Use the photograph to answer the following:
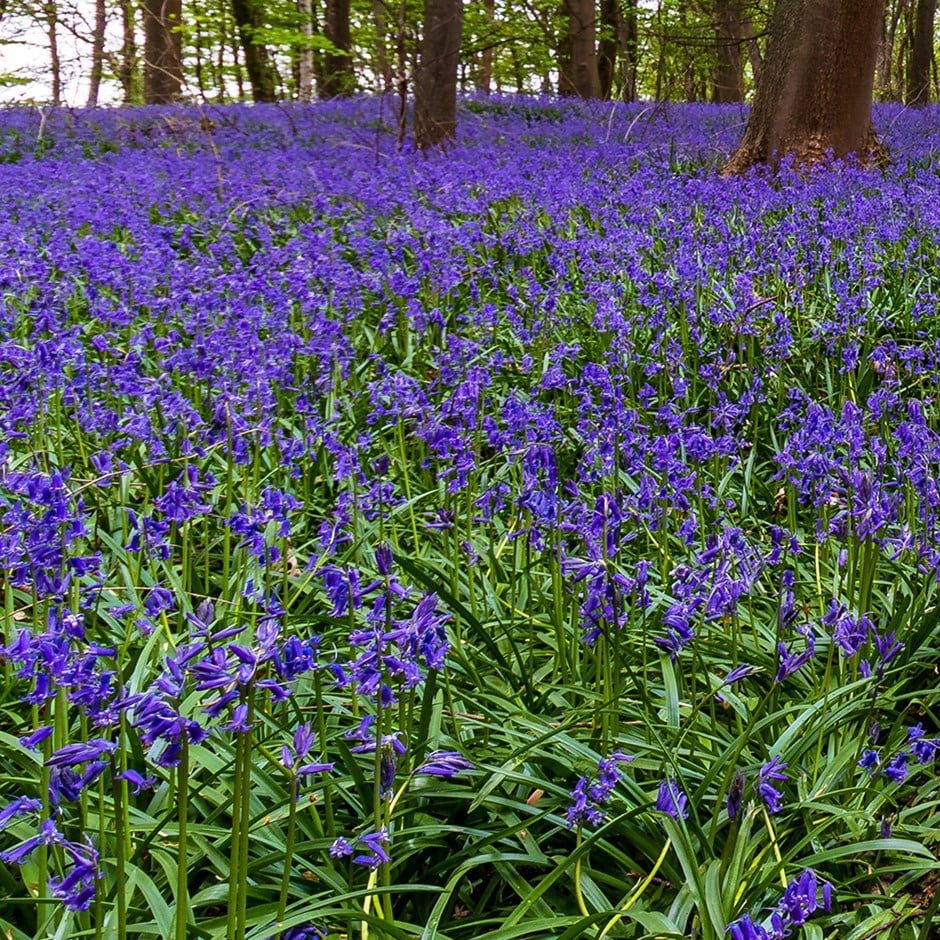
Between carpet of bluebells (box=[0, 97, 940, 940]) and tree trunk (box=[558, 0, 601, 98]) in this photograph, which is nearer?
carpet of bluebells (box=[0, 97, 940, 940])

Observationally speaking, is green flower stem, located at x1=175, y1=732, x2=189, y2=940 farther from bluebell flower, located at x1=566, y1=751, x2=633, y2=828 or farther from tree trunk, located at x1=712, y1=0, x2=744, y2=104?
tree trunk, located at x1=712, y1=0, x2=744, y2=104

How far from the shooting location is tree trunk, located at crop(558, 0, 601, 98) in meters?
16.5

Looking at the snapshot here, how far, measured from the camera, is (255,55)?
905 inches

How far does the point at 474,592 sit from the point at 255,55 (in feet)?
75.3

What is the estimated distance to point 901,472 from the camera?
304cm

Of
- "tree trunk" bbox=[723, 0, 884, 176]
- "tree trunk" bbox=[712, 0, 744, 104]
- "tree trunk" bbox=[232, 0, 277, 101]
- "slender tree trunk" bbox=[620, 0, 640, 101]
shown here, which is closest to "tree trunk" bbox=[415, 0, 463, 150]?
"tree trunk" bbox=[723, 0, 884, 176]

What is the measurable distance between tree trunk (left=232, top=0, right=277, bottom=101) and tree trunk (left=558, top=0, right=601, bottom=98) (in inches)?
258

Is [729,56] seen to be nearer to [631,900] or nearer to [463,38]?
[463,38]

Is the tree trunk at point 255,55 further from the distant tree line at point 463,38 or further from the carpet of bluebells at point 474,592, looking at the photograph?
the carpet of bluebells at point 474,592

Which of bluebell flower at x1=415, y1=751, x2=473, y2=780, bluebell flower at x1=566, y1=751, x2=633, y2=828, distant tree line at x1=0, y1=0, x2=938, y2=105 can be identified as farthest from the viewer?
distant tree line at x1=0, y1=0, x2=938, y2=105

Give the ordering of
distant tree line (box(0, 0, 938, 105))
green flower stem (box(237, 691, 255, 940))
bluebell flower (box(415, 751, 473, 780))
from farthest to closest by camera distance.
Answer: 1. distant tree line (box(0, 0, 938, 105))
2. bluebell flower (box(415, 751, 473, 780))
3. green flower stem (box(237, 691, 255, 940))

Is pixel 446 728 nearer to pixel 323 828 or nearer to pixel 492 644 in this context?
pixel 492 644

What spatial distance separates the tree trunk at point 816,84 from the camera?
27.4 ft

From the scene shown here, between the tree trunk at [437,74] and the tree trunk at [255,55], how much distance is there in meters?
11.2
